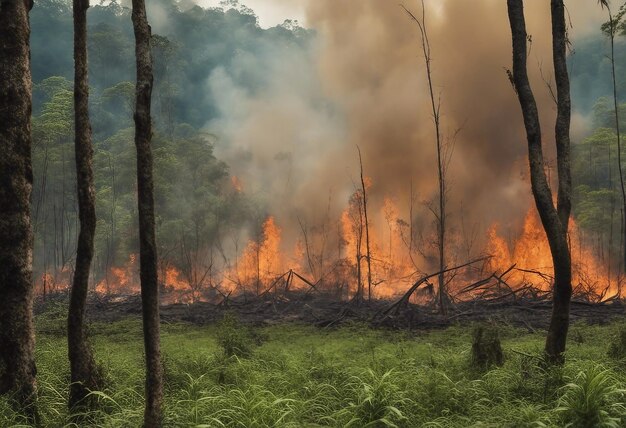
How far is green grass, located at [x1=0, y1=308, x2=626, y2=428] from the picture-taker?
531 cm

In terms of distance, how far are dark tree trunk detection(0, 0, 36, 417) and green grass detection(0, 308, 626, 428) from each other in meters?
0.44

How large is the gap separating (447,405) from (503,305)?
14.8 metres

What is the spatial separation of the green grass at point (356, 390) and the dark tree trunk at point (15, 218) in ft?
1.44

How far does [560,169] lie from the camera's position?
8.14 m

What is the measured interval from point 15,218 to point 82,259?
3.55ft

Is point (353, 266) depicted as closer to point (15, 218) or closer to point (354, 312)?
point (354, 312)

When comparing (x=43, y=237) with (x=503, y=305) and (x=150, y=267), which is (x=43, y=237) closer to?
(x=503, y=305)

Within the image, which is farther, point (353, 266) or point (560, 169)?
point (353, 266)

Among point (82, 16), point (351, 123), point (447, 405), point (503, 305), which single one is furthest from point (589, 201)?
point (82, 16)

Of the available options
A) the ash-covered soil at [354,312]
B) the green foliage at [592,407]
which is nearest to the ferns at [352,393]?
the green foliage at [592,407]

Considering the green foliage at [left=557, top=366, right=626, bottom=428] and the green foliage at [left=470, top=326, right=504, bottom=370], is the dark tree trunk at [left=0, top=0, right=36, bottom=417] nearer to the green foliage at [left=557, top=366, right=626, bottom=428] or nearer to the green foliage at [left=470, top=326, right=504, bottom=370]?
the green foliage at [left=557, top=366, right=626, bottom=428]

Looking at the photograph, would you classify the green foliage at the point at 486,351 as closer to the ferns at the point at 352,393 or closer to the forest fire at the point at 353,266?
the ferns at the point at 352,393

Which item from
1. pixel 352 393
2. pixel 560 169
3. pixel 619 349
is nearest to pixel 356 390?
pixel 352 393

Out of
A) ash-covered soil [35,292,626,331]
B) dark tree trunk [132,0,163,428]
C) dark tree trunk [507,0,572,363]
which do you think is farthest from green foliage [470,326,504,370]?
ash-covered soil [35,292,626,331]
